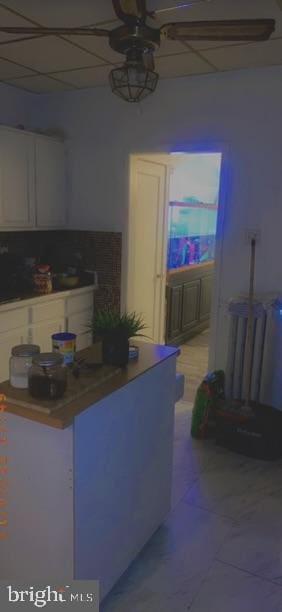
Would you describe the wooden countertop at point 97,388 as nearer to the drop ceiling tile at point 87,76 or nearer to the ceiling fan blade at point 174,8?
the ceiling fan blade at point 174,8

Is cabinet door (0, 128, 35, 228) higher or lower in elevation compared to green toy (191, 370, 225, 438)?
higher

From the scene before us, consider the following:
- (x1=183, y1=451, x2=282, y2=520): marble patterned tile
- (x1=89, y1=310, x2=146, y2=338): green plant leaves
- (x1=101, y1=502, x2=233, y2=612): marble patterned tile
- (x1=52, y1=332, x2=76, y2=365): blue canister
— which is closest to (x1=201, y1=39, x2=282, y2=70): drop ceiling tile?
(x1=89, y1=310, x2=146, y2=338): green plant leaves

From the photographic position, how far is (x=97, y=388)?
1.70 meters

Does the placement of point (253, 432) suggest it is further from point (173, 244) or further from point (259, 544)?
point (173, 244)

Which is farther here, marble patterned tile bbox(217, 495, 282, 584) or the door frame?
A: the door frame

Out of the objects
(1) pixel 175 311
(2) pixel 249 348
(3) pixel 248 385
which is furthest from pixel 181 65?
(1) pixel 175 311

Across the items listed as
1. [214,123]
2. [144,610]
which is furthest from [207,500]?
[214,123]

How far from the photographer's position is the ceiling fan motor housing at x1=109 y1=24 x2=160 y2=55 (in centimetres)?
193

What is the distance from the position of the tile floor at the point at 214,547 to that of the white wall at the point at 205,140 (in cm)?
106

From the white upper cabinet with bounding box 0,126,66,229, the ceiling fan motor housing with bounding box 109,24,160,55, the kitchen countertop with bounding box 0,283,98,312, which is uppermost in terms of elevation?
the ceiling fan motor housing with bounding box 109,24,160,55

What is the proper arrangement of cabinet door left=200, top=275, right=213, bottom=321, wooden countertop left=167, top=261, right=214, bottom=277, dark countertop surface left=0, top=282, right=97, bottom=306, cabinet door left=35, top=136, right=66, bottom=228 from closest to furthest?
1. dark countertop surface left=0, top=282, right=97, bottom=306
2. cabinet door left=35, top=136, right=66, bottom=228
3. wooden countertop left=167, top=261, right=214, bottom=277
4. cabinet door left=200, top=275, right=213, bottom=321

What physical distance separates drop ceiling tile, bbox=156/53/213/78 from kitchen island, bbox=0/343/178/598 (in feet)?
6.96

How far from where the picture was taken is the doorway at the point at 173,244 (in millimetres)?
4129

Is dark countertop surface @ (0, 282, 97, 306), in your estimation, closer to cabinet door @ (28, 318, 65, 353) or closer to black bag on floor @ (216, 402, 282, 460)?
cabinet door @ (28, 318, 65, 353)
